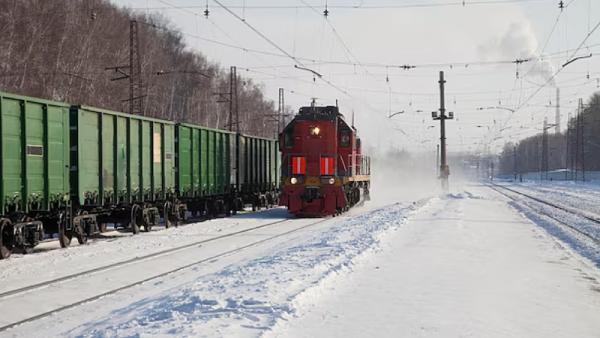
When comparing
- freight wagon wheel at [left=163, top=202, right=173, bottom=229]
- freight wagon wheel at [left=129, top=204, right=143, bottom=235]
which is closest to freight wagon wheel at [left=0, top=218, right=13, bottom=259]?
freight wagon wheel at [left=129, top=204, right=143, bottom=235]

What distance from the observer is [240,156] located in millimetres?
29625

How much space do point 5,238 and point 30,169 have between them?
5.20 feet

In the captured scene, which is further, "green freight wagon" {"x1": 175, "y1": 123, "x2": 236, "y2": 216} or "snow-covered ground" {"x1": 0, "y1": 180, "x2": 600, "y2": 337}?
"green freight wagon" {"x1": 175, "y1": 123, "x2": 236, "y2": 216}

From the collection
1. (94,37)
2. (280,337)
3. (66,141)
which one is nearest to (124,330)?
(280,337)

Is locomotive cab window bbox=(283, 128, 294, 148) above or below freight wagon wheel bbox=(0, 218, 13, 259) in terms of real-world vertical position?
above

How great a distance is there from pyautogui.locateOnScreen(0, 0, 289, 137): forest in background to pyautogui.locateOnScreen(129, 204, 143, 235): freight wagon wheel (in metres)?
11.9

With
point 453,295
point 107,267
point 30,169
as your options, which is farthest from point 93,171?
point 453,295

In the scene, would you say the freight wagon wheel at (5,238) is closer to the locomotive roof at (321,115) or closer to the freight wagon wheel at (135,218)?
the freight wagon wheel at (135,218)

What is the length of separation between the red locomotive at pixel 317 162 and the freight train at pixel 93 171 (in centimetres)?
304

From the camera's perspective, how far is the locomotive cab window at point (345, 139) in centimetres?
2762

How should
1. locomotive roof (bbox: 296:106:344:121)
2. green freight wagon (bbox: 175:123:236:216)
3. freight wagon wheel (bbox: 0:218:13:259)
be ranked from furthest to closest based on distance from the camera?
locomotive roof (bbox: 296:106:344:121) → green freight wagon (bbox: 175:123:236:216) → freight wagon wheel (bbox: 0:218:13:259)

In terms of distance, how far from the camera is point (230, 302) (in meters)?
7.93

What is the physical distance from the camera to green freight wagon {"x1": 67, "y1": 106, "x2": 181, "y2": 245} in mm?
16438

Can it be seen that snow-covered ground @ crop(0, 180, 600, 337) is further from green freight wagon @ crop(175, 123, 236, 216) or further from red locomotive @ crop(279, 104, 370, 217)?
red locomotive @ crop(279, 104, 370, 217)
